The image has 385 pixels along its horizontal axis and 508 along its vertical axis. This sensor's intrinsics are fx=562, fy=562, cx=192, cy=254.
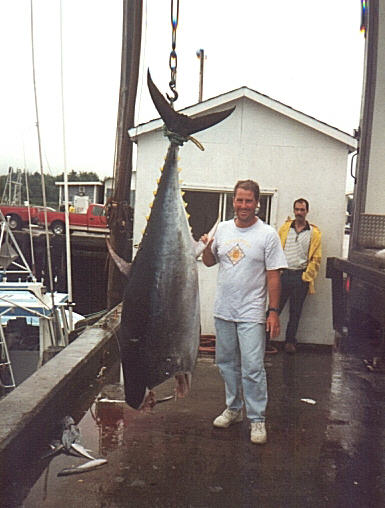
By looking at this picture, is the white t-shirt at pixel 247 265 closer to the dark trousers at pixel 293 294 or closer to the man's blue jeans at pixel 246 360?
the man's blue jeans at pixel 246 360

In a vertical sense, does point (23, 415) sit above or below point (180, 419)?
above

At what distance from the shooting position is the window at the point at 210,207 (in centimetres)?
712

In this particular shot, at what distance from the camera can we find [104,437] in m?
3.90

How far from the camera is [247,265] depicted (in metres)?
3.74

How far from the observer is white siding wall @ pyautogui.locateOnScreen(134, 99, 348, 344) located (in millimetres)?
7047

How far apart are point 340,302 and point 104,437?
2.32 meters

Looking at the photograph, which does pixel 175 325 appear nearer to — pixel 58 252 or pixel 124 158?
pixel 124 158

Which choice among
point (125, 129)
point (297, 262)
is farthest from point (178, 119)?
point (125, 129)

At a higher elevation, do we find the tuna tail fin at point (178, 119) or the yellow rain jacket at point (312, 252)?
the tuna tail fin at point (178, 119)

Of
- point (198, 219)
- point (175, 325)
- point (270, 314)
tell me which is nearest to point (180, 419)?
point (270, 314)

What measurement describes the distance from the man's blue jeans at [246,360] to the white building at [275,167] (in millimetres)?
3192

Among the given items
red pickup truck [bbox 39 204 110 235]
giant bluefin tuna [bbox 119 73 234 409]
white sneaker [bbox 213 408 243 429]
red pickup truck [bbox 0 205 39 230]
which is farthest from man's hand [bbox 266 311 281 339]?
red pickup truck [bbox 0 205 39 230]

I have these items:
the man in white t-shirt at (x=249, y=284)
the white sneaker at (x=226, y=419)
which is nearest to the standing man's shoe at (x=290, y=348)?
the white sneaker at (x=226, y=419)

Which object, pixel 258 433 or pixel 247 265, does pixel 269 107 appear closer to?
pixel 247 265
